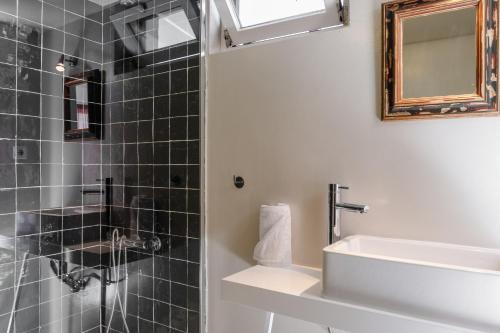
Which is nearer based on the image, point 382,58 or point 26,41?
point 382,58

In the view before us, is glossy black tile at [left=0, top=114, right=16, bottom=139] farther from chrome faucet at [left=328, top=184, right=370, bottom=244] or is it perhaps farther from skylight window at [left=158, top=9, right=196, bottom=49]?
chrome faucet at [left=328, top=184, right=370, bottom=244]

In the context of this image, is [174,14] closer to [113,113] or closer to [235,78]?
[235,78]

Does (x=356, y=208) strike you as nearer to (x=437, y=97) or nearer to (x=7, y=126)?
(x=437, y=97)

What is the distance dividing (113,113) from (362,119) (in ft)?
4.40

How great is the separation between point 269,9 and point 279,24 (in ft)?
0.52

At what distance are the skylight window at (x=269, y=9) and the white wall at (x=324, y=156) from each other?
170 mm

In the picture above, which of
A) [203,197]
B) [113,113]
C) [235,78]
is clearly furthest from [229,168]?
[113,113]

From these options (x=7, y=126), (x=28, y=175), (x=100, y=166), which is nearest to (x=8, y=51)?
(x=7, y=126)

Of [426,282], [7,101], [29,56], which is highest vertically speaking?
[29,56]

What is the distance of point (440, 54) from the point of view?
125 centimetres

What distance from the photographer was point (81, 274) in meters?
1.93

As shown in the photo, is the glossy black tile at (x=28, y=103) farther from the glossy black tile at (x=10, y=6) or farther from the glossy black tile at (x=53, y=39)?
the glossy black tile at (x=10, y=6)

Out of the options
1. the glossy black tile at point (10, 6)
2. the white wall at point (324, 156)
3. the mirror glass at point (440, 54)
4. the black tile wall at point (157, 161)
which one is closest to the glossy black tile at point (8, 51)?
the glossy black tile at point (10, 6)

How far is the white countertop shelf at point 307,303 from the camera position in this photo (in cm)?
98
